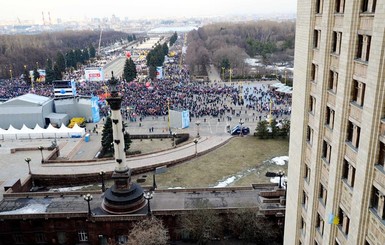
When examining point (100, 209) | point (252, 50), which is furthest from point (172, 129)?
point (252, 50)

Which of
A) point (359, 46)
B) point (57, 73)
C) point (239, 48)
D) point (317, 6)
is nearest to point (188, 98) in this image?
point (57, 73)

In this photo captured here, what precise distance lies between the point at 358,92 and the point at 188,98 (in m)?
54.8

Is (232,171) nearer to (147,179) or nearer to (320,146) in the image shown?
(147,179)

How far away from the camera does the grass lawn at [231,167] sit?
34.4m

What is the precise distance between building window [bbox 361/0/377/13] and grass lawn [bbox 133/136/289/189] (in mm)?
24198

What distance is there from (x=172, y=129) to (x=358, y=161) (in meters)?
39.5

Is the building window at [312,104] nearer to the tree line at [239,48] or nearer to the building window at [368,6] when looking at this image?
the building window at [368,6]

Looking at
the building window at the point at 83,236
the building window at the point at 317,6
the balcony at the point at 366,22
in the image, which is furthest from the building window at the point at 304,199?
the building window at the point at 83,236

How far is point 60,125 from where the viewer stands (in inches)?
2051

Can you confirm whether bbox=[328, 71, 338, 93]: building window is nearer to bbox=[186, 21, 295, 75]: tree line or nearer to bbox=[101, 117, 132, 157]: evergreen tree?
bbox=[101, 117, 132, 157]: evergreen tree

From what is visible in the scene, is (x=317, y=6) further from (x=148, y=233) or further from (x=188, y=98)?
(x=188, y=98)

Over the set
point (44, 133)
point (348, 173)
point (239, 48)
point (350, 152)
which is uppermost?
point (350, 152)

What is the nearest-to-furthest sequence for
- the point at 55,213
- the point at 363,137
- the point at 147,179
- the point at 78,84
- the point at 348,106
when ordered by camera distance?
the point at 363,137 < the point at 348,106 < the point at 55,213 < the point at 147,179 < the point at 78,84

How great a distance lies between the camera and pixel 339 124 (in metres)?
12.5
